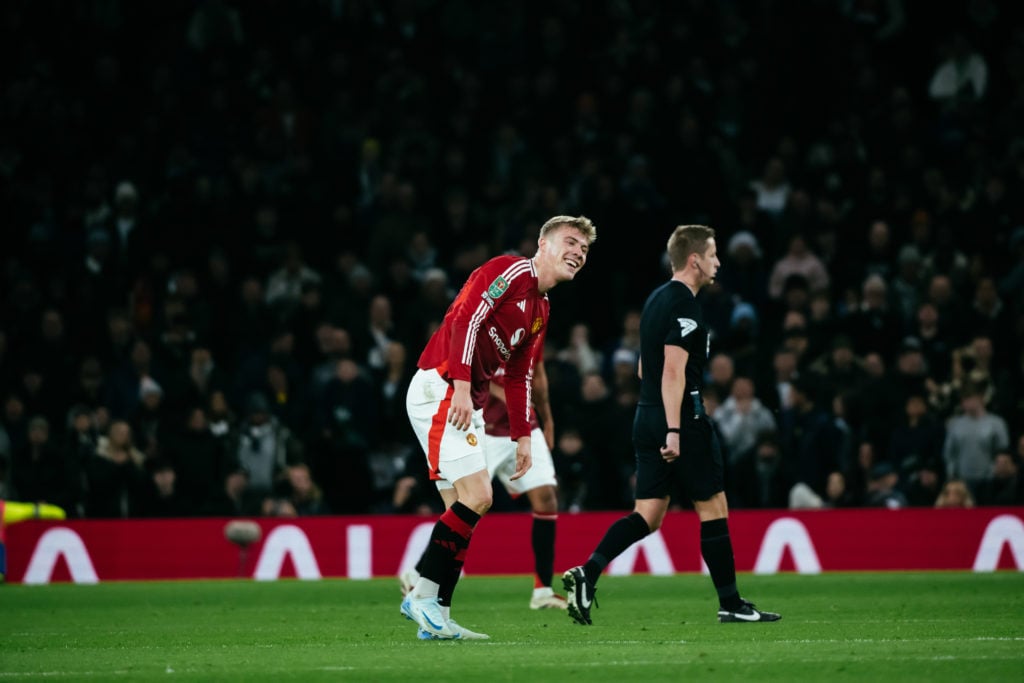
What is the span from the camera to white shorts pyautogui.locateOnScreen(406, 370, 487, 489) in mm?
8398

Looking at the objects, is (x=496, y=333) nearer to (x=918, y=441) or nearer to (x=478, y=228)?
(x=918, y=441)

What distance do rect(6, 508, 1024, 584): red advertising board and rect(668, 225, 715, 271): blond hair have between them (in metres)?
6.33

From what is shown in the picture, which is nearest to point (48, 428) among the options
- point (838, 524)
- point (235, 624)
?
point (235, 624)

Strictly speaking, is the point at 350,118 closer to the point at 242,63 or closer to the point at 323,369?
the point at 242,63

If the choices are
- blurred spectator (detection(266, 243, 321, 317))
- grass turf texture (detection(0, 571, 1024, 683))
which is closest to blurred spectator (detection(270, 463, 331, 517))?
grass turf texture (detection(0, 571, 1024, 683))

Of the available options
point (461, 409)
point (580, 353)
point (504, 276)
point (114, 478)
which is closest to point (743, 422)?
point (580, 353)

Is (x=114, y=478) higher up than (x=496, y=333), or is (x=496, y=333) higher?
(x=496, y=333)

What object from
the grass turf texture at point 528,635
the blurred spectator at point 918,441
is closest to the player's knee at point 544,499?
the grass turf texture at point 528,635

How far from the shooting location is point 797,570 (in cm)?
1543

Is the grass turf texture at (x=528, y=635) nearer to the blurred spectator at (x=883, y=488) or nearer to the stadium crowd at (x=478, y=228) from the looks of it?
the blurred spectator at (x=883, y=488)

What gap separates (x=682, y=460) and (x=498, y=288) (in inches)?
67.3

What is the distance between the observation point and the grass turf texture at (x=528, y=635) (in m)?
6.97

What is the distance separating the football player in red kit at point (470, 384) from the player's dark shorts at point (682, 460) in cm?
88

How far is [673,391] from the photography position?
920 centimetres
